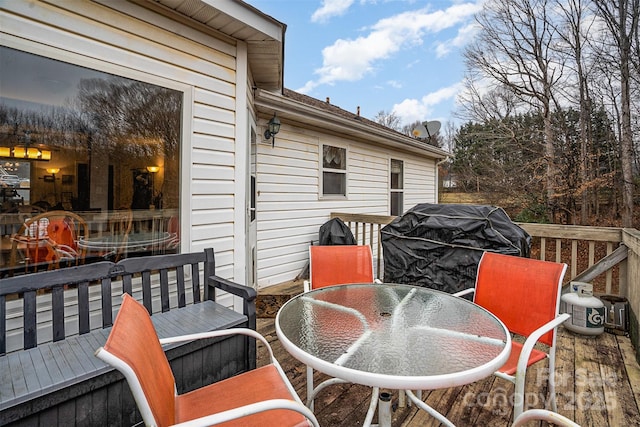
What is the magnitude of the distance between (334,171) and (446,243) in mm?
2780

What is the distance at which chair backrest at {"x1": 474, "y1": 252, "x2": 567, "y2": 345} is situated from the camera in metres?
1.95

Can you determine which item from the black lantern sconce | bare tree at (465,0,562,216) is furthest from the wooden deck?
bare tree at (465,0,562,216)

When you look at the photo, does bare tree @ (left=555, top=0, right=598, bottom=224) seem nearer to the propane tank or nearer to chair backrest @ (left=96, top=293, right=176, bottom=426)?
the propane tank

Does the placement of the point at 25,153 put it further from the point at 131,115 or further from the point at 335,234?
the point at 335,234

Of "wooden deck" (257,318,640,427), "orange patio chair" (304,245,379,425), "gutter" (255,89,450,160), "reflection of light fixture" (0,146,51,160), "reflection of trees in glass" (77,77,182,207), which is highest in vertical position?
"gutter" (255,89,450,160)

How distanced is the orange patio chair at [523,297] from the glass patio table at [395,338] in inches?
15.0

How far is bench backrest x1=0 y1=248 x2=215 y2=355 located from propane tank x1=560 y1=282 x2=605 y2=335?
352 centimetres

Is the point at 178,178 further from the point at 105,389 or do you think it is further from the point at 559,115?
the point at 559,115

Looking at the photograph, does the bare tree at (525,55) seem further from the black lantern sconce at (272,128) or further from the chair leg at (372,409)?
the chair leg at (372,409)

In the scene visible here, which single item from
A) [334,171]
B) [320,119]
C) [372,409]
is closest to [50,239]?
[372,409]

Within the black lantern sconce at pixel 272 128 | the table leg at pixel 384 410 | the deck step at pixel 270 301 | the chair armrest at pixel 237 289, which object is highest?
the black lantern sconce at pixel 272 128

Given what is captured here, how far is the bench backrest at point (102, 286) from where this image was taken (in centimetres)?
183

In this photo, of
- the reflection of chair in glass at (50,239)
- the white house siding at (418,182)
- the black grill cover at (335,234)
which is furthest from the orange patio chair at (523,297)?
the white house siding at (418,182)

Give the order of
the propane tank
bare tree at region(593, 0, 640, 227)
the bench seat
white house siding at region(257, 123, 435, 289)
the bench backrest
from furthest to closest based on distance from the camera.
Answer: bare tree at region(593, 0, 640, 227) → white house siding at region(257, 123, 435, 289) → the propane tank → the bench backrest → the bench seat
